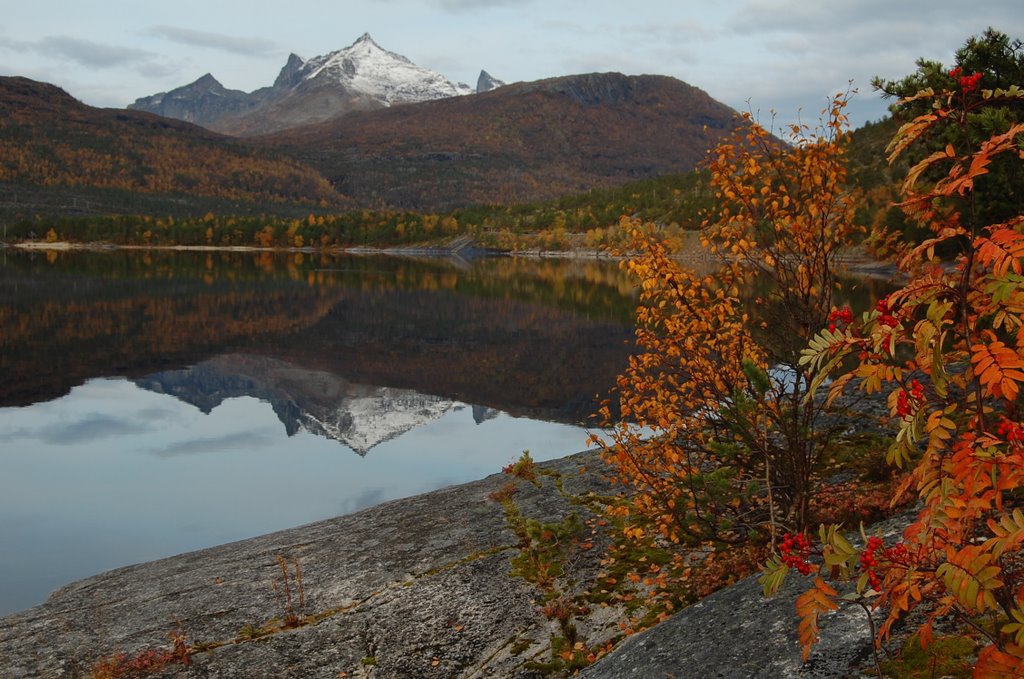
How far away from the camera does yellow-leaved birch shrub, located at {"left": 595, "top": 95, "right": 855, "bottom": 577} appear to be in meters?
10.7

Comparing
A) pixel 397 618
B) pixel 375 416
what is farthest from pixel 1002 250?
pixel 375 416

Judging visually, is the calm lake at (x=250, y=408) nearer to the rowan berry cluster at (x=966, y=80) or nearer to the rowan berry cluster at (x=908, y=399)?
the rowan berry cluster at (x=908, y=399)

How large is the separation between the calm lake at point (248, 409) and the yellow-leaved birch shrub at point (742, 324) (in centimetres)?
1329

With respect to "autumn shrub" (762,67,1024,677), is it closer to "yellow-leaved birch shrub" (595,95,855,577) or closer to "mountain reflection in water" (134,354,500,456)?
"yellow-leaved birch shrub" (595,95,855,577)

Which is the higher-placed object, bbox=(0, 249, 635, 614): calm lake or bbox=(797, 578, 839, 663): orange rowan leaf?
bbox=(797, 578, 839, 663): orange rowan leaf

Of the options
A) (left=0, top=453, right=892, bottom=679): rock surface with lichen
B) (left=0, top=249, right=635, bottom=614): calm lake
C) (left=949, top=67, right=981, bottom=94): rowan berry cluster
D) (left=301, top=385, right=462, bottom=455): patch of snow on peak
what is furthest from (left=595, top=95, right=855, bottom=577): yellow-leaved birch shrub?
(left=301, top=385, right=462, bottom=455): patch of snow on peak

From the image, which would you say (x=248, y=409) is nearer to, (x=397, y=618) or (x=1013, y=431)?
(x=397, y=618)

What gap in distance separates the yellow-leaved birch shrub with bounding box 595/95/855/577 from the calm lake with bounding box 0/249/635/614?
13.3m

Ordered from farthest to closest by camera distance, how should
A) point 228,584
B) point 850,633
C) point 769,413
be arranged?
point 228,584 < point 769,413 < point 850,633

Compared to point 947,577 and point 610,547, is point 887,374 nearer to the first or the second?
point 947,577

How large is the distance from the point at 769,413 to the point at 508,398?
27300 mm

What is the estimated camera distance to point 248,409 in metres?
38.9

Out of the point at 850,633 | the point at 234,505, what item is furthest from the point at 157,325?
the point at 850,633

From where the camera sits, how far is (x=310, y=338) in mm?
60688
